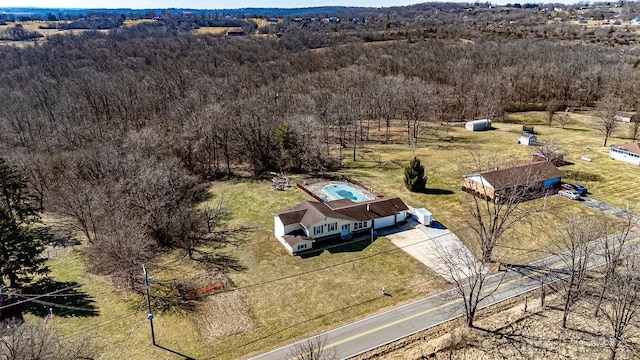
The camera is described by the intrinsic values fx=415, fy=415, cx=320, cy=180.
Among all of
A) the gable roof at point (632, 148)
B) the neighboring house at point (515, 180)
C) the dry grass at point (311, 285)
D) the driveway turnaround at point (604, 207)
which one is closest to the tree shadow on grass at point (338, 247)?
the dry grass at point (311, 285)

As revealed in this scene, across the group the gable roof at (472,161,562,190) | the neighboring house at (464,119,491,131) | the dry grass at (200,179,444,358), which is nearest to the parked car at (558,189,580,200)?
the gable roof at (472,161,562,190)

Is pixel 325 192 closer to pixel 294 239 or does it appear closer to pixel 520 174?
pixel 294 239

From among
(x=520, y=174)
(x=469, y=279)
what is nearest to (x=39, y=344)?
(x=469, y=279)

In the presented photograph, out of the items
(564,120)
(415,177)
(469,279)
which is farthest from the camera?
(564,120)

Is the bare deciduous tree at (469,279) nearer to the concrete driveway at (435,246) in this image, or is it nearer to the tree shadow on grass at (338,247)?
the concrete driveway at (435,246)

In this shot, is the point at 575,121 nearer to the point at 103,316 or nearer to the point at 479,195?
the point at 479,195

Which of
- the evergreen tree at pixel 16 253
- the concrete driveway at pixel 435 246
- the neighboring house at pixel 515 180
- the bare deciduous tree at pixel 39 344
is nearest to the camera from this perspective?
the bare deciduous tree at pixel 39 344

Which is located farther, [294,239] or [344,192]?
[344,192]
